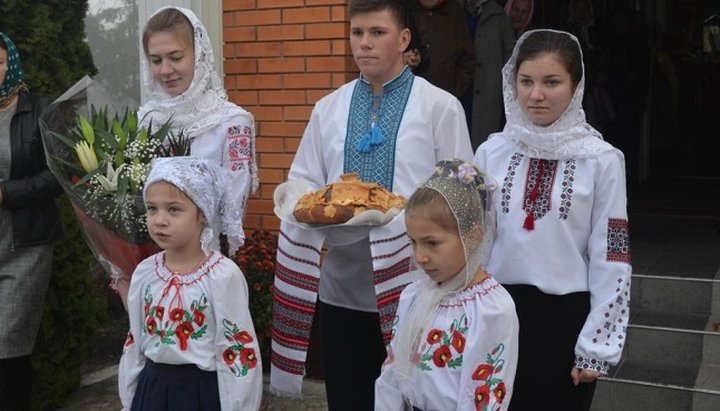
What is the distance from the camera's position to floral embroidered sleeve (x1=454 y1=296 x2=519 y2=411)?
2656 millimetres

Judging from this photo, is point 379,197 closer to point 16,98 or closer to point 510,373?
point 510,373

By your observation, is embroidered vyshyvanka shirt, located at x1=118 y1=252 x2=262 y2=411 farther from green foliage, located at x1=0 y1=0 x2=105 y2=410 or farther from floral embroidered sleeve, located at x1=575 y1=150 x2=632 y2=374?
green foliage, located at x1=0 y1=0 x2=105 y2=410

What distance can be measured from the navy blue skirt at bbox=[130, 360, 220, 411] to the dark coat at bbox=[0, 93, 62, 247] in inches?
56.5

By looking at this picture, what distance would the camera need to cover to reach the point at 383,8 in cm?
336

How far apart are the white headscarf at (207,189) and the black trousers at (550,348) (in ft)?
3.32

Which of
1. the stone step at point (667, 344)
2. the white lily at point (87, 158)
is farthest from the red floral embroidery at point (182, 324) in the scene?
the stone step at point (667, 344)

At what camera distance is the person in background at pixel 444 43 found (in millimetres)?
5438

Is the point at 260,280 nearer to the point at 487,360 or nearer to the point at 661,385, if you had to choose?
the point at 661,385

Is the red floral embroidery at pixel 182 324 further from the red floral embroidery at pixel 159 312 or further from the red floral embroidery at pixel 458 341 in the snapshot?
the red floral embroidery at pixel 458 341

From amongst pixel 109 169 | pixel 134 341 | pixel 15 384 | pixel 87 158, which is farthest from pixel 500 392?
pixel 15 384

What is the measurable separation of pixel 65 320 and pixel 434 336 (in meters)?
3.24

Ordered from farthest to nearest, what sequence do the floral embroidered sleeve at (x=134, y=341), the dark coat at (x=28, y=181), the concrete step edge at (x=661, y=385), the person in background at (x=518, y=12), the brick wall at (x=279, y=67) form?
the person in background at (x=518, y=12)
the brick wall at (x=279, y=67)
the concrete step edge at (x=661, y=385)
the dark coat at (x=28, y=181)
the floral embroidered sleeve at (x=134, y=341)

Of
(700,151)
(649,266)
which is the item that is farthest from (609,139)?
(700,151)

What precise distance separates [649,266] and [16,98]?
150 inches
